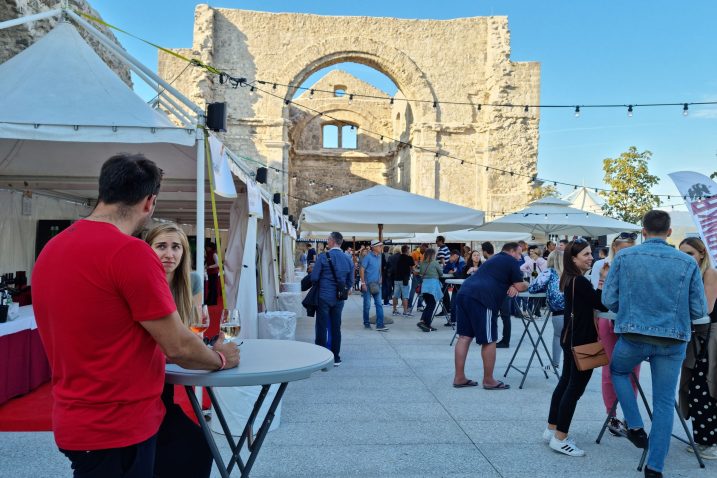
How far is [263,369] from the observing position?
2102 mm

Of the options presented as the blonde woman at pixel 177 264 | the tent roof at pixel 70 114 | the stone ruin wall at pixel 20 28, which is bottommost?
the blonde woman at pixel 177 264

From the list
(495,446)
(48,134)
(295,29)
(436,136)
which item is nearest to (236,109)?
(295,29)

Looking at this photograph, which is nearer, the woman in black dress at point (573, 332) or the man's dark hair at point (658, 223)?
the man's dark hair at point (658, 223)

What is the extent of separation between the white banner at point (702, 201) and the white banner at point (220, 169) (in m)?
3.86

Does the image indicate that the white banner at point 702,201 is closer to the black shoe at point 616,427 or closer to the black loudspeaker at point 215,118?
the black shoe at point 616,427

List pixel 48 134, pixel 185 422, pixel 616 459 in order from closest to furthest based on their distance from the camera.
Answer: pixel 185 422, pixel 616 459, pixel 48 134

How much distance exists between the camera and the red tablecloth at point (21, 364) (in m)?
4.60

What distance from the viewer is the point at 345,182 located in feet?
110

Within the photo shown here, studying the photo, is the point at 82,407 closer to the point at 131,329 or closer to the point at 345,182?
the point at 131,329

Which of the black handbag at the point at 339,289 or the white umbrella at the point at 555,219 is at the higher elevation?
the white umbrella at the point at 555,219

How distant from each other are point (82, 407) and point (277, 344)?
112 cm

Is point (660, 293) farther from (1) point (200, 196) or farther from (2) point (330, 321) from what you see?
(2) point (330, 321)

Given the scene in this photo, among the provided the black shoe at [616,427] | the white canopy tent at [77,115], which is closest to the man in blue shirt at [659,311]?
the black shoe at [616,427]

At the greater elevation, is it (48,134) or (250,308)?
(48,134)
